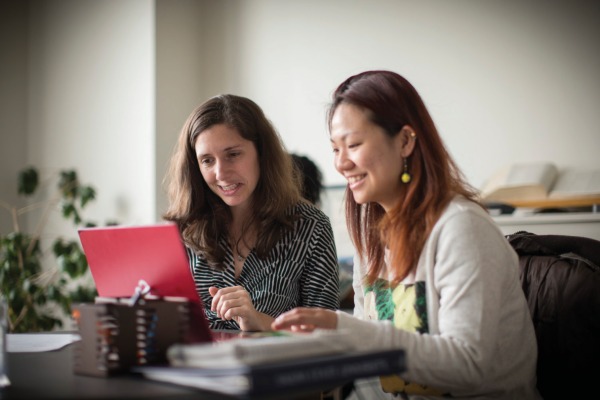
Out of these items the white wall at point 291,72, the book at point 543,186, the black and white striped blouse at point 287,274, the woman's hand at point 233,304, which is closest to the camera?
the woman's hand at point 233,304

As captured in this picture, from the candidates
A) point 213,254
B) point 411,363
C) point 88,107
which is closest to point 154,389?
point 411,363

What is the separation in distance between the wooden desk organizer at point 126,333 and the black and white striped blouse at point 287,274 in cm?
68

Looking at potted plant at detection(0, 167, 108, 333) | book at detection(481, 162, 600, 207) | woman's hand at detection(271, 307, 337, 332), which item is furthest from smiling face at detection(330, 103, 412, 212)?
potted plant at detection(0, 167, 108, 333)

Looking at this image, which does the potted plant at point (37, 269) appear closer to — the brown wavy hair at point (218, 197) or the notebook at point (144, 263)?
the brown wavy hair at point (218, 197)

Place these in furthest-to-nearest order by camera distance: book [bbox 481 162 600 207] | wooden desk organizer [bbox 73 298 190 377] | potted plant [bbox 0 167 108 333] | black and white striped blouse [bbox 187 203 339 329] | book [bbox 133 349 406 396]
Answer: potted plant [bbox 0 167 108 333], book [bbox 481 162 600 207], black and white striped blouse [bbox 187 203 339 329], wooden desk organizer [bbox 73 298 190 377], book [bbox 133 349 406 396]

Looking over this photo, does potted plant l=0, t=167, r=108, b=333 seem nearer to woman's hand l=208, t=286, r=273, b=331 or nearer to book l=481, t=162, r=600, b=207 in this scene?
book l=481, t=162, r=600, b=207

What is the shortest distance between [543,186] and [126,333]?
6.26 feet

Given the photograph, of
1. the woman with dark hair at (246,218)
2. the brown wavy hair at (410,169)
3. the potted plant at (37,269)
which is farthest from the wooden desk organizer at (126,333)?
the potted plant at (37,269)

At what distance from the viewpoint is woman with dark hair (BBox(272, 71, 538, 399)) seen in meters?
1.11

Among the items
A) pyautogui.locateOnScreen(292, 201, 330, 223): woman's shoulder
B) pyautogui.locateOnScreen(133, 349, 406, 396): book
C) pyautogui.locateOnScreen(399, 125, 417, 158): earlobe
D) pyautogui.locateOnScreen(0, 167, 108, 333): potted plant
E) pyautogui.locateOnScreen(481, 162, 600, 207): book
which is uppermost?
pyautogui.locateOnScreen(399, 125, 417, 158): earlobe

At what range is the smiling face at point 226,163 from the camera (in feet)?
5.84

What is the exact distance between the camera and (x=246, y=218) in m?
1.88

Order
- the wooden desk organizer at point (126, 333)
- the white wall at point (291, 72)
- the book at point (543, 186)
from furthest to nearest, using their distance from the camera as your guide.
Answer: the white wall at point (291, 72), the book at point (543, 186), the wooden desk organizer at point (126, 333)

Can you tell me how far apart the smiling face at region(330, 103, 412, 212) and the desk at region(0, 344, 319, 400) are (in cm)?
43
